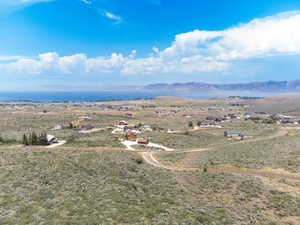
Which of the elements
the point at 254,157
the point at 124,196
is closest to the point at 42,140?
the point at 124,196

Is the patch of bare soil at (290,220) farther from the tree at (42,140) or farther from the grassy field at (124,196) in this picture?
the tree at (42,140)

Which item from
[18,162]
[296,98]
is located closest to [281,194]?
[18,162]

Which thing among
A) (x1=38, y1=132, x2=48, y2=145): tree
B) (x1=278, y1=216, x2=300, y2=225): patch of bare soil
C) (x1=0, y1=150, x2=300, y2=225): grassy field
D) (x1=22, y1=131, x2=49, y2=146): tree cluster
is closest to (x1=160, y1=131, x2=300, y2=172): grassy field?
(x1=0, y1=150, x2=300, y2=225): grassy field

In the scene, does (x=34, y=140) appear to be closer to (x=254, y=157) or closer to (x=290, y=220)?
(x=254, y=157)

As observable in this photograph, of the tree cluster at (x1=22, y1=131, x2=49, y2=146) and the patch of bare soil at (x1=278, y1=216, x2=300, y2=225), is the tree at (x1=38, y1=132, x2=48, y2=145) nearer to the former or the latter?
the tree cluster at (x1=22, y1=131, x2=49, y2=146)

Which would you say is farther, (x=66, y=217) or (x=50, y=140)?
(x=50, y=140)

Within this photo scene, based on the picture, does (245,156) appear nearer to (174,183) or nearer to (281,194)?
(281,194)

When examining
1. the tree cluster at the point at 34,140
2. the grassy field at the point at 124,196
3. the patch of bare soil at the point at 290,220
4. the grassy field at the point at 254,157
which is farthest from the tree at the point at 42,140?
the patch of bare soil at the point at 290,220
